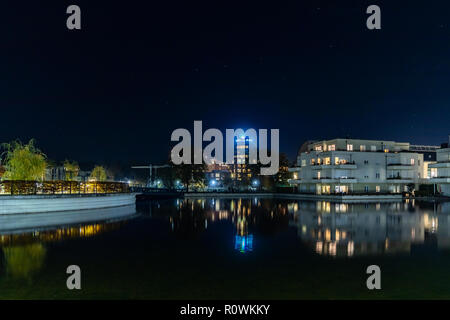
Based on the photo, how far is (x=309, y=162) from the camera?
71.4m

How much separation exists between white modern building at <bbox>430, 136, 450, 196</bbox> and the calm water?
45.7 m

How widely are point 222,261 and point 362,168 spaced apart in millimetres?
58034

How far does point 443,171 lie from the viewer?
6272 cm

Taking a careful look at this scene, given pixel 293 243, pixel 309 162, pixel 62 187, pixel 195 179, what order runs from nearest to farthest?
pixel 293 243, pixel 62 187, pixel 309 162, pixel 195 179

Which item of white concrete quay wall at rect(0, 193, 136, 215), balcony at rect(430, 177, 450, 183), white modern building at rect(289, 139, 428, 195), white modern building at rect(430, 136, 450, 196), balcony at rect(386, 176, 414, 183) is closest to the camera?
white concrete quay wall at rect(0, 193, 136, 215)

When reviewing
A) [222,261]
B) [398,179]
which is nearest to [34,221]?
[222,261]

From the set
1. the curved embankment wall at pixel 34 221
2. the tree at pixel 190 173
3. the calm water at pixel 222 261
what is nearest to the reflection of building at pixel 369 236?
the calm water at pixel 222 261

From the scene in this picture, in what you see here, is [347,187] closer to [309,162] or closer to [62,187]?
[309,162]

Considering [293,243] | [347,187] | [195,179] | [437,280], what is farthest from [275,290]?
[195,179]

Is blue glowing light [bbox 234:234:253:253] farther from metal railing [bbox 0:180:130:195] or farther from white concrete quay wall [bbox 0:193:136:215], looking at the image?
metal railing [bbox 0:180:130:195]


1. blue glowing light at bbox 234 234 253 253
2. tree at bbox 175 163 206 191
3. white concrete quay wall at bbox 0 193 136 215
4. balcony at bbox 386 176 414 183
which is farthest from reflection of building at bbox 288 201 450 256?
tree at bbox 175 163 206 191

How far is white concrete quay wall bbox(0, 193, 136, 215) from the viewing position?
88.2 feet

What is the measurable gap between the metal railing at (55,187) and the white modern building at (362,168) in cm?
3721
